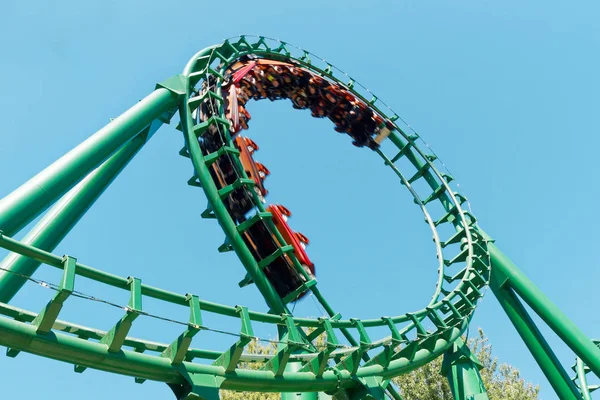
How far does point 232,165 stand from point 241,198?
1.52 ft

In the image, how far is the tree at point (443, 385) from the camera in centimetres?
1669

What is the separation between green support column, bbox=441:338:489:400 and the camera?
11312 millimetres

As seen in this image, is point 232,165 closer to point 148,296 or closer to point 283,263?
point 283,263

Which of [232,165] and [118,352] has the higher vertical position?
[232,165]

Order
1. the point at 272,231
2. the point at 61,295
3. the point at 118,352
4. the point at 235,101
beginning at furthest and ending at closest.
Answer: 1. the point at 235,101
2. the point at 272,231
3. the point at 118,352
4. the point at 61,295

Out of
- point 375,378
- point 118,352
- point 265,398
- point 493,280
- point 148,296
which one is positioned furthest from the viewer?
point 265,398

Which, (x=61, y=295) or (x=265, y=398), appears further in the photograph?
(x=265, y=398)

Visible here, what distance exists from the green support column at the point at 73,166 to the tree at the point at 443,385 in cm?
1001

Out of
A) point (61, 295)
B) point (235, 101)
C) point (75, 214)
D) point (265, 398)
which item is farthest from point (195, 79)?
point (265, 398)

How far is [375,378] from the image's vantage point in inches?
327

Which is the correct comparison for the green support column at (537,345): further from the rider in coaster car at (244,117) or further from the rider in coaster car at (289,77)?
the rider in coaster car at (244,117)

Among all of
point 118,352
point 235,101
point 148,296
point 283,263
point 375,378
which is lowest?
point 375,378

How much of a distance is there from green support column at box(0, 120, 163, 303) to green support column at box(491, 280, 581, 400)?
22.6ft

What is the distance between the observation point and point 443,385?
16.7m
